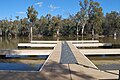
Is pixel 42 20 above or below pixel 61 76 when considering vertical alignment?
above

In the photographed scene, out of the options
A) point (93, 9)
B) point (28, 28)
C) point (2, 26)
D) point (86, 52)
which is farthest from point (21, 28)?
point (86, 52)

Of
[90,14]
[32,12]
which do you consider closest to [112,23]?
[90,14]

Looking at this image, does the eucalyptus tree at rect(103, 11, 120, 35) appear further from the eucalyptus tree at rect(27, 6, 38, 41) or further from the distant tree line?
the eucalyptus tree at rect(27, 6, 38, 41)

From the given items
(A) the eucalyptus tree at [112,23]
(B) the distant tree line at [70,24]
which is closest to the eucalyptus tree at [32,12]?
(B) the distant tree line at [70,24]

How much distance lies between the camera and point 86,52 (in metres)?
16.9

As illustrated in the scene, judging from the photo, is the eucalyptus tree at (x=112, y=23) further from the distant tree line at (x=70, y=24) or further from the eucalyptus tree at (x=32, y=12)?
the eucalyptus tree at (x=32, y=12)

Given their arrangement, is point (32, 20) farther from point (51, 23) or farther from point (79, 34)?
point (79, 34)

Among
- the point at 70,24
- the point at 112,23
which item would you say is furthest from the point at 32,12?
the point at 112,23

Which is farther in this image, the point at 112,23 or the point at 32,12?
the point at 112,23

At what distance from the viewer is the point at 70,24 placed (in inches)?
2307

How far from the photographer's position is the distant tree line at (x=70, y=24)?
54272mm

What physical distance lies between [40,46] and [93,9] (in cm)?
3222

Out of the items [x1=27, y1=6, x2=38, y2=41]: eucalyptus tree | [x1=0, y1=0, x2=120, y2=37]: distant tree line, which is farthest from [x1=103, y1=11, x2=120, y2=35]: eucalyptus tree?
[x1=27, y1=6, x2=38, y2=41]: eucalyptus tree

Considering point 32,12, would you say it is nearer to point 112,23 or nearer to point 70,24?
point 70,24
